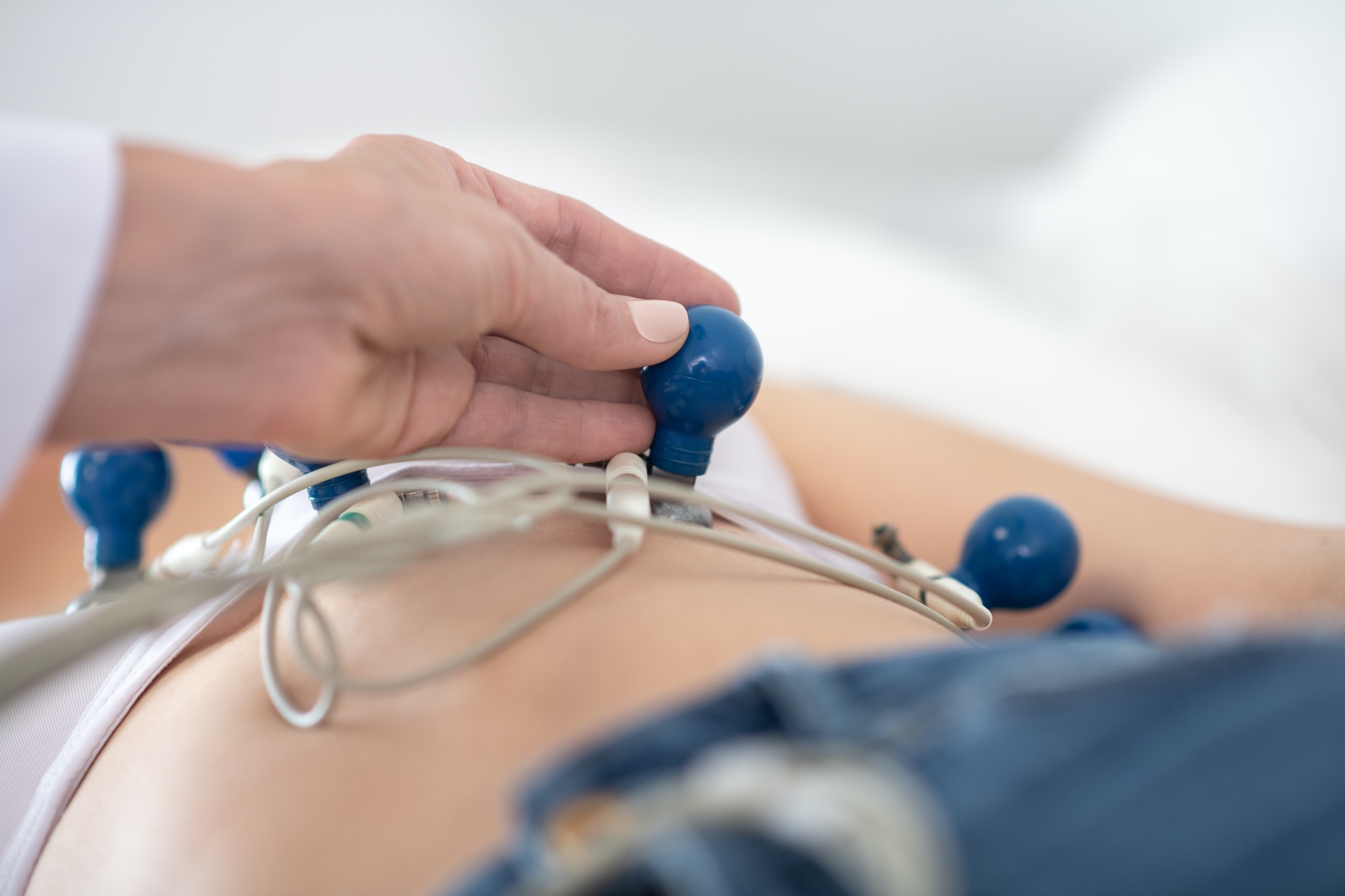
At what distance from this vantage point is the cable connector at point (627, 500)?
18.4 inches

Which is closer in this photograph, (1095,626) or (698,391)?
(698,391)

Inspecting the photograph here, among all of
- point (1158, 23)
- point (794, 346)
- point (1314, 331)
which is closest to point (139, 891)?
point (794, 346)

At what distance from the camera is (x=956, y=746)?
0.87 feet

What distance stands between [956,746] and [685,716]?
82mm

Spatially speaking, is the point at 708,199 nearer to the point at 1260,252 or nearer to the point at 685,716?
the point at 1260,252

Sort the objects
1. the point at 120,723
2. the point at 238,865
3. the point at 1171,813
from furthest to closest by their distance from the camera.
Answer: the point at 120,723 → the point at 238,865 → the point at 1171,813

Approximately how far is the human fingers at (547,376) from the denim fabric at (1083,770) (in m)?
0.35

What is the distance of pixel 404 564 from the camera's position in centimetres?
44

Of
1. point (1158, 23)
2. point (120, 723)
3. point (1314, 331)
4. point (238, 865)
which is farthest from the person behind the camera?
point (1158, 23)

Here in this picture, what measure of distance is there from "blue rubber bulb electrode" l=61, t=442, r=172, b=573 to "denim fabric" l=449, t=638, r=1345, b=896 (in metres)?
0.63

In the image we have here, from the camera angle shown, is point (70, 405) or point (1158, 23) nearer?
point (70, 405)

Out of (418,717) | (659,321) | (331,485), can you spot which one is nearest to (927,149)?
(659,321)

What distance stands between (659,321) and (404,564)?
0.20m

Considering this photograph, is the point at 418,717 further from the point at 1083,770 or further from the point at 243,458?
the point at 243,458
